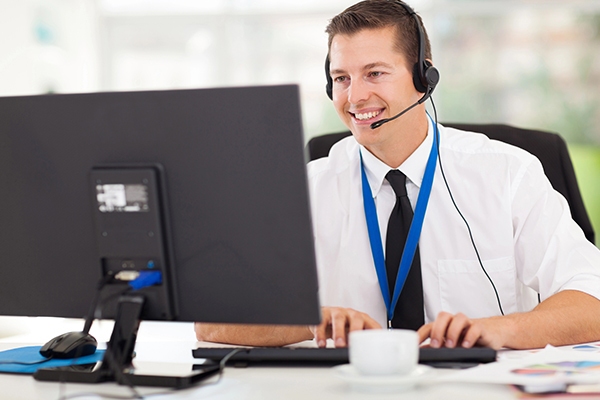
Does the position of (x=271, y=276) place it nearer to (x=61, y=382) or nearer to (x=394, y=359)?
(x=394, y=359)

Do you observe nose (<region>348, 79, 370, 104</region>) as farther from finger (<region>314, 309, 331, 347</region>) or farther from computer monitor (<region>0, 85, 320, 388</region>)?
computer monitor (<region>0, 85, 320, 388</region>)

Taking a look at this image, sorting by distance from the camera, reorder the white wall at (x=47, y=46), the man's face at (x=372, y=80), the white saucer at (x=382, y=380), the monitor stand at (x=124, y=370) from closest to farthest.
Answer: the white saucer at (x=382, y=380), the monitor stand at (x=124, y=370), the man's face at (x=372, y=80), the white wall at (x=47, y=46)

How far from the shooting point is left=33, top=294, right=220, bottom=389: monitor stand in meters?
1.08

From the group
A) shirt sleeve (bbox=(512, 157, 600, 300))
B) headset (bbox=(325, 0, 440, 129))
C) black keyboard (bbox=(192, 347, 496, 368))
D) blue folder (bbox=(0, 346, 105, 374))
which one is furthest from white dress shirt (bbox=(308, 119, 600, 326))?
blue folder (bbox=(0, 346, 105, 374))

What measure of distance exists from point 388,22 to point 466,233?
0.60 m

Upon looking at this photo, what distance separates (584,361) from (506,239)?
28.3 inches

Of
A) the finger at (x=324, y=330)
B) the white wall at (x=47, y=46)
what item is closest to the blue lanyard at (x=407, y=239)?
the finger at (x=324, y=330)

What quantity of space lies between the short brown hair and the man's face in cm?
2

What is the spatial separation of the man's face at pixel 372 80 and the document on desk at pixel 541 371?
84cm

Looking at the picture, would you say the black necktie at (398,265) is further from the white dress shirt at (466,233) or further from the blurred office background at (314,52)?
the blurred office background at (314,52)

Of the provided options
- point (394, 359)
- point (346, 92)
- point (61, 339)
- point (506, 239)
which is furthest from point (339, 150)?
point (394, 359)

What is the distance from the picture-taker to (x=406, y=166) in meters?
1.85

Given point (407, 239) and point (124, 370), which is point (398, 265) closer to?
point (407, 239)

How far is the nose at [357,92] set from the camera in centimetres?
193
